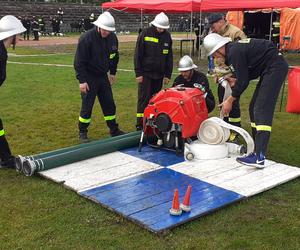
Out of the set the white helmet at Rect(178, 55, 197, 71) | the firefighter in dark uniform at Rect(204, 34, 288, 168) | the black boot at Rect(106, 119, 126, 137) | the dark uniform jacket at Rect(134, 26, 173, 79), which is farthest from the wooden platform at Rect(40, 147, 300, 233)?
the dark uniform jacket at Rect(134, 26, 173, 79)

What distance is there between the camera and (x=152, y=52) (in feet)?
22.1

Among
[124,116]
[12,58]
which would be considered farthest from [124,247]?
[12,58]

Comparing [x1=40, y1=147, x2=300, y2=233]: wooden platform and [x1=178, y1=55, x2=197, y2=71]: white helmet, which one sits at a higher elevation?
[x1=178, y1=55, x2=197, y2=71]: white helmet

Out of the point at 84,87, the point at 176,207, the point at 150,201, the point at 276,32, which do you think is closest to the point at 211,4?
the point at 84,87

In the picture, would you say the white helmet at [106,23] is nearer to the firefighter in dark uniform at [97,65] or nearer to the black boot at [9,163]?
the firefighter in dark uniform at [97,65]

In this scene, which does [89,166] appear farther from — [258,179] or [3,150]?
[258,179]

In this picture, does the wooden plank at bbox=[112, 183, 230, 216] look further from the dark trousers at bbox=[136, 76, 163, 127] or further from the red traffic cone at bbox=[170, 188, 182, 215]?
the dark trousers at bbox=[136, 76, 163, 127]

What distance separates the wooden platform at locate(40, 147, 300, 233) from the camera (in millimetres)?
4109

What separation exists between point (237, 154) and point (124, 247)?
257 centimetres

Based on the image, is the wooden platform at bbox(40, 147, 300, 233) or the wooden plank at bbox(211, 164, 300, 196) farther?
the wooden plank at bbox(211, 164, 300, 196)

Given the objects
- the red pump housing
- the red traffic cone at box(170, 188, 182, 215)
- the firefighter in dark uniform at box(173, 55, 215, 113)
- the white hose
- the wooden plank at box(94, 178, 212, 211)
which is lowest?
the wooden plank at box(94, 178, 212, 211)

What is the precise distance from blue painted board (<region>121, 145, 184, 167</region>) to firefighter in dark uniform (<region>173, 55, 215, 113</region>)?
791 mm

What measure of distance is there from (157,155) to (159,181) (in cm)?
91

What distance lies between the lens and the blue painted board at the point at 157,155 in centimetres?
548
